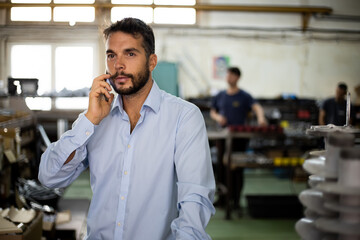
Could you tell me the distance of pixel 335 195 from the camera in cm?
85

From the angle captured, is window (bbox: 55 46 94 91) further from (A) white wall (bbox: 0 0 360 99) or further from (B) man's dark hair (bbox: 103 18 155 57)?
(B) man's dark hair (bbox: 103 18 155 57)

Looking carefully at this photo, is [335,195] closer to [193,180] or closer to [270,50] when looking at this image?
[193,180]

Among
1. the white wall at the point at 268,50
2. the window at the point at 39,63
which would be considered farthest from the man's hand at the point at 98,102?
the white wall at the point at 268,50

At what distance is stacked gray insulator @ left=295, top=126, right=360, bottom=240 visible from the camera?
80 centimetres

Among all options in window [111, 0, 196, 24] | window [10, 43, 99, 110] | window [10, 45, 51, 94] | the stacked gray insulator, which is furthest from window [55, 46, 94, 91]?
the stacked gray insulator

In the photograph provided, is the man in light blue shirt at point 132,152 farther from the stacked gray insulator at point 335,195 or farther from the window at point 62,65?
the window at point 62,65

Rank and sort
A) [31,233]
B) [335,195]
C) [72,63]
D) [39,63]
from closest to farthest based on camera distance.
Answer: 1. [335,195]
2. [31,233]
3. [39,63]
4. [72,63]

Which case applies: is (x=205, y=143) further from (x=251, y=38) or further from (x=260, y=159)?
(x=251, y=38)

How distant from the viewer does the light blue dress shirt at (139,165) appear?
159cm

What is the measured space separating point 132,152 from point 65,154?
0.26m

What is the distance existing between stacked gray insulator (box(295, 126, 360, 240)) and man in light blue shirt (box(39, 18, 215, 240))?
634 mm

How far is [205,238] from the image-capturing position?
4.70 feet

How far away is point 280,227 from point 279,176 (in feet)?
11.5

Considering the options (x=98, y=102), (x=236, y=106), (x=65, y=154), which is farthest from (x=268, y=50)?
(x=65, y=154)
